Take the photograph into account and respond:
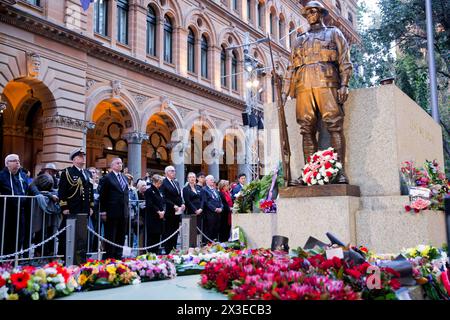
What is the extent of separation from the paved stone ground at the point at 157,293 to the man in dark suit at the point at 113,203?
3798 mm

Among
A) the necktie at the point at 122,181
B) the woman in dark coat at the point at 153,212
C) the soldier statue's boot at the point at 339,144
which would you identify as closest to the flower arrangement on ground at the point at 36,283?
the soldier statue's boot at the point at 339,144

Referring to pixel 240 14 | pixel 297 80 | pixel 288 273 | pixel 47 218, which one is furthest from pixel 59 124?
pixel 240 14

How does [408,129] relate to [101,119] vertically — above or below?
below

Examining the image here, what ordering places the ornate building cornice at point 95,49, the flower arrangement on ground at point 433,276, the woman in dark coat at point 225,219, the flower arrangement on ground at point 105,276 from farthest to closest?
the ornate building cornice at point 95,49 < the woman in dark coat at point 225,219 < the flower arrangement on ground at point 105,276 < the flower arrangement on ground at point 433,276

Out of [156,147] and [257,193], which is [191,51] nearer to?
[156,147]

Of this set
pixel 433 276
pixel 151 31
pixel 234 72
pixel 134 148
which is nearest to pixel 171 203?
pixel 433 276

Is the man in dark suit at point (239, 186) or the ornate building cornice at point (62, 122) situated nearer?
the man in dark suit at point (239, 186)

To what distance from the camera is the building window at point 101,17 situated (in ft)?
68.9

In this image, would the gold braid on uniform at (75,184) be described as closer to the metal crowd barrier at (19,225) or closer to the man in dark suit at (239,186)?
the metal crowd barrier at (19,225)

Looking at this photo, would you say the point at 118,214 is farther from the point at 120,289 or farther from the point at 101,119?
the point at 101,119

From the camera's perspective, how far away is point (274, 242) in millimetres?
6480

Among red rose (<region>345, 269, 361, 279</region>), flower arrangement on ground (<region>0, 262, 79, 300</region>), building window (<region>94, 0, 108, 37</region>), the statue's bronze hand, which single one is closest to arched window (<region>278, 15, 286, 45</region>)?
building window (<region>94, 0, 108, 37</region>)
